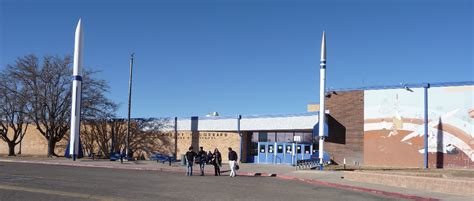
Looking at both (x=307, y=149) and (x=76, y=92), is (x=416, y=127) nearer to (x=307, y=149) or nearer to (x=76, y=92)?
(x=307, y=149)

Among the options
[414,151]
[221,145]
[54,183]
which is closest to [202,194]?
[54,183]

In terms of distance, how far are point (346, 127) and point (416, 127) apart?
17.3 ft

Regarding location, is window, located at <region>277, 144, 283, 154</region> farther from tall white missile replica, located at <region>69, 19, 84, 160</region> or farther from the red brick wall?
tall white missile replica, located at <region>69, 19, 84, 160</region>

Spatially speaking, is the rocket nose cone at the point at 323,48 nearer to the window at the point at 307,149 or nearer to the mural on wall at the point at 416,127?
the mural on wall at the point at 416,127

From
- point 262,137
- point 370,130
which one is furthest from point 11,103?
point 370,130

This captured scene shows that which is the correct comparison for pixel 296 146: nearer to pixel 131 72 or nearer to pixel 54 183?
pixel 131 72

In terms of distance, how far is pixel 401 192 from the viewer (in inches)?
743

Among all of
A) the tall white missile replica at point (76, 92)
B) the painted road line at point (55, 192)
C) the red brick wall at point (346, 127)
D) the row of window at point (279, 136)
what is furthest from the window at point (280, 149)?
the painted road line at point (55, 192)

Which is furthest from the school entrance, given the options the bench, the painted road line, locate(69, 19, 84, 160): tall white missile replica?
the painted road line

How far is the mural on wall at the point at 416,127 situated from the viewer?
3678 centimetres

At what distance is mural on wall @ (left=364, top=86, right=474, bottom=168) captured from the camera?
36781mm

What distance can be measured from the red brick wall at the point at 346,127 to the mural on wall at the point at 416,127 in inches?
18.3

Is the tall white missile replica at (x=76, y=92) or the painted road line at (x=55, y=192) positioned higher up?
the tall white missile replica at (x=76, y=92)

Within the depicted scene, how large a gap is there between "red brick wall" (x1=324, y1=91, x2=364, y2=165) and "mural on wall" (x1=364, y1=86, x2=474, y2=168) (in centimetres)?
47
